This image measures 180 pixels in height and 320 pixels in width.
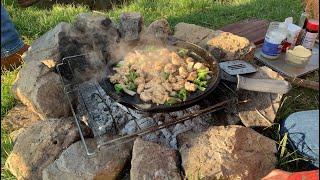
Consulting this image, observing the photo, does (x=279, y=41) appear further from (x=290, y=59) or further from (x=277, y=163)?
(x=277, y=163)

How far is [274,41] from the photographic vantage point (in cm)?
439

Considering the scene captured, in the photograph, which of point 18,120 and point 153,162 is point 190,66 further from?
point 18,120

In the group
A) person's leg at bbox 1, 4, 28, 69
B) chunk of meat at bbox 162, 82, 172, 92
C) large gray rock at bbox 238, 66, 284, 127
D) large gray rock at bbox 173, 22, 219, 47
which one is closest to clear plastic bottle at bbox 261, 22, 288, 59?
large gray rock at bbox 173, 22, 219, 47

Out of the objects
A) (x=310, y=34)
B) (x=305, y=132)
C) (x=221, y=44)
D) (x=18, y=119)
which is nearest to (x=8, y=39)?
(x=18, y=119)

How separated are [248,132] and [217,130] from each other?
0.89ft

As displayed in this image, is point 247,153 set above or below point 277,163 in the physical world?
above

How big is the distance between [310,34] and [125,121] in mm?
2781

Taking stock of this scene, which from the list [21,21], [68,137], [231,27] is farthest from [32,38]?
[231,27]

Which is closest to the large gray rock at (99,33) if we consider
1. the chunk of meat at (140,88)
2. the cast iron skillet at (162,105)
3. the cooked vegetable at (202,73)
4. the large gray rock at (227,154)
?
the cast iron skillet at (162,105)

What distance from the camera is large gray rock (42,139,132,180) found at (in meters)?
2.94

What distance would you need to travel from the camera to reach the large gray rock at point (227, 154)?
285 cm

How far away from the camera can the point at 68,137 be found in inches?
129

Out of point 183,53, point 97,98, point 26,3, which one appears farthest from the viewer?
point 26,3

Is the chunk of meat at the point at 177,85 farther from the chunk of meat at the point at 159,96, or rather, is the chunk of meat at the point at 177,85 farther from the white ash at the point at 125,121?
the white ash at the point at 125,121
